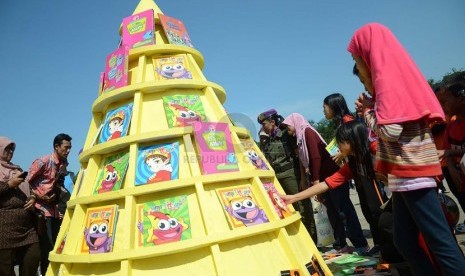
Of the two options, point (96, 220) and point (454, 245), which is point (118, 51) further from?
point (454, 245)

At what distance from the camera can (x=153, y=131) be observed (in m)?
3.60

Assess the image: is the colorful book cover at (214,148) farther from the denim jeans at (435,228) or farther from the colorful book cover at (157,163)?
the denim jeans at (435,228)

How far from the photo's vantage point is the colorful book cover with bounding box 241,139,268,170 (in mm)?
4184

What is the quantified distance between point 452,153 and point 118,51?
4.95 meters

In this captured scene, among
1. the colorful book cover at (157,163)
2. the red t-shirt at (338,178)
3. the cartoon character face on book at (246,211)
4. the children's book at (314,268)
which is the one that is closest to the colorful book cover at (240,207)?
the cartoon character face on book at (246,211)

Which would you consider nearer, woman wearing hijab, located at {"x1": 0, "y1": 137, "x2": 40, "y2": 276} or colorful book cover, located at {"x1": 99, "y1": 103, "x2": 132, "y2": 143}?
colorful book cover, located at {"x1": 99, "y1": 103, "x2": 132, "y2": 143}

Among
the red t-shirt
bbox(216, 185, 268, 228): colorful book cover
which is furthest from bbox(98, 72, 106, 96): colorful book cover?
the red t-shirt

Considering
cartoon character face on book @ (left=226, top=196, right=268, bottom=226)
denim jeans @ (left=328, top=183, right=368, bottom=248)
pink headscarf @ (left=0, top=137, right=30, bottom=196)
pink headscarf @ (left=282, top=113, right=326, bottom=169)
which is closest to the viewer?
cartoon character face on book @ (left=226, top=196, right=268, bottom=226)

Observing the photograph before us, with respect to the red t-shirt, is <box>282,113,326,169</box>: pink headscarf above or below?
above

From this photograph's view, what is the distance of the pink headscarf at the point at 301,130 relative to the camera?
667cm

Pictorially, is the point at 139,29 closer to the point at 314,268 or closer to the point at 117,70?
the point at 117,70

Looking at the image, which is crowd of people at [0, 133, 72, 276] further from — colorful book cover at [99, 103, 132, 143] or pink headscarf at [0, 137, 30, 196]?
colorful book cover at [99, 103, 132, 143]

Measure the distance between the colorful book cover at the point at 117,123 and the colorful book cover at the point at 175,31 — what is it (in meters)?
1.38

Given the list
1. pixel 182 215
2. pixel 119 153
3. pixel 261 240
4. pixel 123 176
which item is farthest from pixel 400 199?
pixel 119 153
